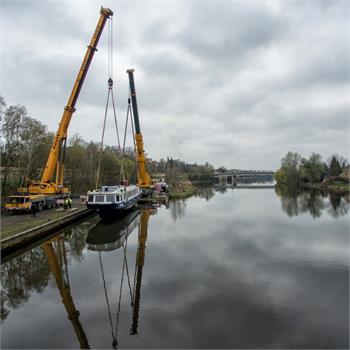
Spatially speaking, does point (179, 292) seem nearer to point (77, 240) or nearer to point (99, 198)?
point (77, 240)

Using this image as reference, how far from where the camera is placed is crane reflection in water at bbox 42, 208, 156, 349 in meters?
8.91

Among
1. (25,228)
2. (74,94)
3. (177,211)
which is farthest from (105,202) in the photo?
(177,211)

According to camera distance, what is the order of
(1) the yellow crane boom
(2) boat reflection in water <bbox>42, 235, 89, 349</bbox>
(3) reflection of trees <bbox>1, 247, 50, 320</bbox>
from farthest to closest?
(1) the yellow crane boom → (3) reflection of trees <bbox>1, 247, 50, 320</bbox> → (2) boat reflection in water <bbox>42, 235, 89, 349</bbox>

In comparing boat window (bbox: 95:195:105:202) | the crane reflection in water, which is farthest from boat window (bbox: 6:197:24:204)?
the crane reflection in water

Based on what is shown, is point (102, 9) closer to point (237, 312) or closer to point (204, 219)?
point (204, 219)

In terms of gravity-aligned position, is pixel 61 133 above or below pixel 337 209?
above

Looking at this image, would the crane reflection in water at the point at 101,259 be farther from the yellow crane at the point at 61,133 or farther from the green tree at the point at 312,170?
the green tree at the point at 312,170

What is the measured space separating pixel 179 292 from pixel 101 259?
669cm

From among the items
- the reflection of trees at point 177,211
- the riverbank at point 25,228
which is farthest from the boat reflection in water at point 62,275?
the reflection of trees at point 177,211

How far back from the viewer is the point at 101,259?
15672 millimetres

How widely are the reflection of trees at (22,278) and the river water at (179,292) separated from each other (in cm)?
5

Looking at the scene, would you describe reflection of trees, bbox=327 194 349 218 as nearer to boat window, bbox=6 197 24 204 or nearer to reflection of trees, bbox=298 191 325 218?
reflection of trees, bbox=298 191 325 218

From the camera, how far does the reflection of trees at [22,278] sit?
10.7m

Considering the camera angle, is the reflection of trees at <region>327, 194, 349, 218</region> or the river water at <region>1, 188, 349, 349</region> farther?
the reflection of trees at <region>327, 194, 349, 218</region>
